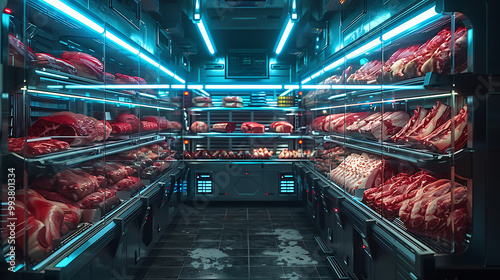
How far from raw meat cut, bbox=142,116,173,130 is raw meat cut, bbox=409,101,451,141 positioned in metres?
3.21

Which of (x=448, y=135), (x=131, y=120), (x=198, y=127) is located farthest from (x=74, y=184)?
(x=198, y=127)

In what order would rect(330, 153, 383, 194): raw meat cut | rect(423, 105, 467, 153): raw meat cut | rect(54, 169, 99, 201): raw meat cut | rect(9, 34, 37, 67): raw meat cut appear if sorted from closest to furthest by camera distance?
rect(9, 34, 37, 67): raw meat cut < rect(423, 105, 467, 153): raw meat cut < rect(54, 169, 99, 201): raw meat cut < rect(330, 153, 383, 194): raw meat cut

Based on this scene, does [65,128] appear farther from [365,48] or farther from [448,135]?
[365,48]

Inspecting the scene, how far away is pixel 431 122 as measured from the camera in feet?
8.07

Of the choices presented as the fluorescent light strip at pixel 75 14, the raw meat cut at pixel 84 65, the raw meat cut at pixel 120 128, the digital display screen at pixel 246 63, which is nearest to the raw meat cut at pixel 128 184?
the raw meat cut at pixel 120 128

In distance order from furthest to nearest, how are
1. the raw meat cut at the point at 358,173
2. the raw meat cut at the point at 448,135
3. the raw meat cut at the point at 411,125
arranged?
the raw meat cut at the point at 358,173
the raw meat cut at the point at 411,125
the raw meat cut at the point at 448,135

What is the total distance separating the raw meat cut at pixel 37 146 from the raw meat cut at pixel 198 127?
4.13 metres

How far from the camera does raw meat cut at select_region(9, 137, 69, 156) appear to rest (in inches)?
66.9

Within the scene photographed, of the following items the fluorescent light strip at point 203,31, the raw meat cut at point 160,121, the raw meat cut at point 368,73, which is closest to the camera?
the raw meat cut at point 368,73

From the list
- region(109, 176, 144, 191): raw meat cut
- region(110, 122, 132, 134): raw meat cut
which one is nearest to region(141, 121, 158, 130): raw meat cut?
region(110, 122, 132, 134): raw meat cut

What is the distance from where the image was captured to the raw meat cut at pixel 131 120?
371cm

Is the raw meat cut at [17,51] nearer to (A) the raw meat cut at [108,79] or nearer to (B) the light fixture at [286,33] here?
(A) the raw meat cut at [108,79]

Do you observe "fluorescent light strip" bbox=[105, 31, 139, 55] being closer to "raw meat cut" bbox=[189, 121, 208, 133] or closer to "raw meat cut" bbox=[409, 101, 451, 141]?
"raw meat cut" bbox=[409, 101, 451, 141]

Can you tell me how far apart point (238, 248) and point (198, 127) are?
8.92 feet
